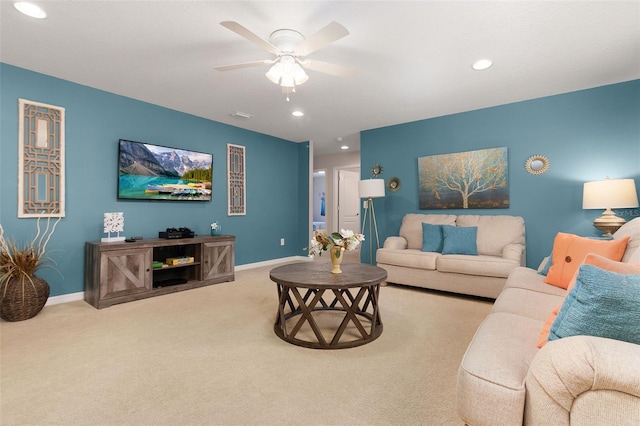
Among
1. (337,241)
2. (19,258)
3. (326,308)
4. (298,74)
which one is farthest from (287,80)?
(19,258)

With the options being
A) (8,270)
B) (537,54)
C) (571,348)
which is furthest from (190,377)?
(537,54)

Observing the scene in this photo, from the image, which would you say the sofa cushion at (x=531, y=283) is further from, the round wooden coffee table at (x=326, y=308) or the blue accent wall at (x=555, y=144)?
the blue accent wall at (x=555, y=144)


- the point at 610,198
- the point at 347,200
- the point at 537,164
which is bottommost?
the point at 610,198

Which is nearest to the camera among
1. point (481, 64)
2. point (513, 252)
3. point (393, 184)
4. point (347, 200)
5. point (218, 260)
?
point (481, 64)

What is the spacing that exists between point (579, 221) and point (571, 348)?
140 inches

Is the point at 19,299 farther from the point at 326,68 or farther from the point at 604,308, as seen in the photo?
the point at 604,308

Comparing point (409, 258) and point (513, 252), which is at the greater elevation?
point (513, 252)

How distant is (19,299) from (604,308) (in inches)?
158

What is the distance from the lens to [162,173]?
13.5ft

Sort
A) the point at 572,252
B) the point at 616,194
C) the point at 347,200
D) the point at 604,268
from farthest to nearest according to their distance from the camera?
1. the point at 347,200
2. the point at 616,194
3. the point at 572,252
4. the point at 604,268

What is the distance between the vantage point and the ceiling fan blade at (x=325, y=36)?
6.15ft

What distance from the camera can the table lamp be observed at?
3068 mm

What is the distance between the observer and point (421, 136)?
4.81 m

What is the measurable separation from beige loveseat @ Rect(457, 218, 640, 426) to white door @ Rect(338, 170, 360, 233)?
6.53 m
